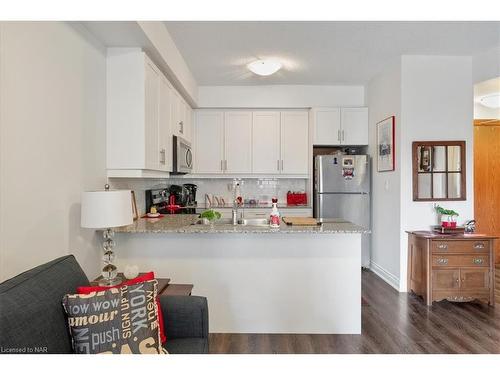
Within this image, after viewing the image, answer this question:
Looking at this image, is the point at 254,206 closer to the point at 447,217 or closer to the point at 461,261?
the point at 447,217

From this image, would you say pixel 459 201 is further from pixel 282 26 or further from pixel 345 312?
pixel 282 26

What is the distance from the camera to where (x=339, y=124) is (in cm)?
487

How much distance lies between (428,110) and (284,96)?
1940mm

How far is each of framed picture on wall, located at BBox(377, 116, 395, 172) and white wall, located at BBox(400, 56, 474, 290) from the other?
21 centimetres

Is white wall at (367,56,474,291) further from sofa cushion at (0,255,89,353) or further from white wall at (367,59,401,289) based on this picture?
sofa cushion at (0,255,89,353)

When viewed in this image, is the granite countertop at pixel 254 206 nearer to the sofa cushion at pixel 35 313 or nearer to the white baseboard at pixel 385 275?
the white baseboard at pixel 385 275

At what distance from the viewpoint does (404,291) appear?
12.1 ft

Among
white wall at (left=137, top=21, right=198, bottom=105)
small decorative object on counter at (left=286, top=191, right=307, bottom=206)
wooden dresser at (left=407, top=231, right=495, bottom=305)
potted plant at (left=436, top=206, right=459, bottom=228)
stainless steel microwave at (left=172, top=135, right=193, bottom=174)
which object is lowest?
wooden dresser at (left=407, top=231, right=495, bottom=305)

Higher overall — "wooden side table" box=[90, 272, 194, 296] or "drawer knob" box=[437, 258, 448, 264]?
"wooden side table" box=[90, 272, 194, 296]

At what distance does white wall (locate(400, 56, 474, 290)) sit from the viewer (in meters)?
3.75

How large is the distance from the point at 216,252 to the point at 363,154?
10.5ft

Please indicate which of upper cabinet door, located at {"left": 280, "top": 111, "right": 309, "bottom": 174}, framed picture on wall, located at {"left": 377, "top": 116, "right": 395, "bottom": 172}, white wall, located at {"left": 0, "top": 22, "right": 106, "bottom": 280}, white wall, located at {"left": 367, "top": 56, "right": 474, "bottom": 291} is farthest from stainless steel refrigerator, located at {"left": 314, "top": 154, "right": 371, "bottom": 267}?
white wall, located at {"left": 0, "top": 22, "right": 106, "bottom": 280}
